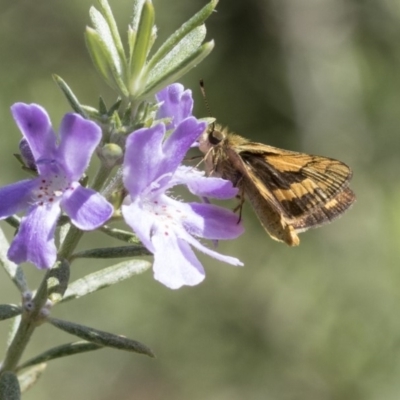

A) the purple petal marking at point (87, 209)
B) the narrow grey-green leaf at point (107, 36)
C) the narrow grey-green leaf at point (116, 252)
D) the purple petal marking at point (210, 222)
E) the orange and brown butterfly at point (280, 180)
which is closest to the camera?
the purple petal marking at point (87, 209)

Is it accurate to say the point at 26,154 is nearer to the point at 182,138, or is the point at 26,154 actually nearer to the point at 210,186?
the point at 182,138

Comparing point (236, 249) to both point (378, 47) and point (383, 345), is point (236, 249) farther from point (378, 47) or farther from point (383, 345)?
point (378, 47)

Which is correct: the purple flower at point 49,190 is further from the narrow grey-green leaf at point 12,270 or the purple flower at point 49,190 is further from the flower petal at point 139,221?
the narrow grey-green leaf at point 12,270

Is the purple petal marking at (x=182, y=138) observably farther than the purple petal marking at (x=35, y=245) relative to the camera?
Yes

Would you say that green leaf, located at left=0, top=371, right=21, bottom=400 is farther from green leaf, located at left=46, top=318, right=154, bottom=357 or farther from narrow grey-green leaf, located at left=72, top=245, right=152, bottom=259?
narrow grey-green leaf, located at left=72, top=245, right=152, bottom=259

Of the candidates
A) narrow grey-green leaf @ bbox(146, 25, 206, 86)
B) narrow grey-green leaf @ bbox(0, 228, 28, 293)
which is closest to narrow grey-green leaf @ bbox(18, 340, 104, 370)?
narrow grey-green leaf @ bbox(0, 228, 28, 293)

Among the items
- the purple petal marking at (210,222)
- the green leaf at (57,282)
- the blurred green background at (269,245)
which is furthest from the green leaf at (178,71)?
the blurred green background at (269,245)
